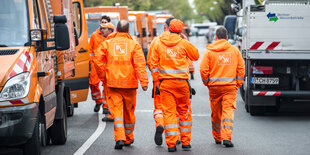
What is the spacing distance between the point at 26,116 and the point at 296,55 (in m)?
6.71

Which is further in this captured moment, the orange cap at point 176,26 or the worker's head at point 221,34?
the worker's head at point 221,34

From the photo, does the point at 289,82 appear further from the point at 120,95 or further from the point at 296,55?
the point at 120,95

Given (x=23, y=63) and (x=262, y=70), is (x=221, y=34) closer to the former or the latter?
(x=262, y=70)

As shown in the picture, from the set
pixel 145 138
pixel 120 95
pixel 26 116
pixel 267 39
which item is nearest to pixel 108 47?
pixel 120 95

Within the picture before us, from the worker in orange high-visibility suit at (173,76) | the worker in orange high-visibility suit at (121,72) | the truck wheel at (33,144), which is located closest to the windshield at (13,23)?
the truck wheel at (33,144)

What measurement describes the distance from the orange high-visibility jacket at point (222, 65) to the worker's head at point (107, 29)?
3.01m

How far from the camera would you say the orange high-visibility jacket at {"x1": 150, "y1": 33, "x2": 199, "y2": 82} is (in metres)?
8.38

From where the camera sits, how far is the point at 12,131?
6.34m

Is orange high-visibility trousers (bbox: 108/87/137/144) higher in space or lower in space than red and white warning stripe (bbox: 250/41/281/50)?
lower

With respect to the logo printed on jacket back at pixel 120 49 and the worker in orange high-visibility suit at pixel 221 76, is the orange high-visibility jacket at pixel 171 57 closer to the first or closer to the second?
the logo printed on jacket back at pixel 120 49

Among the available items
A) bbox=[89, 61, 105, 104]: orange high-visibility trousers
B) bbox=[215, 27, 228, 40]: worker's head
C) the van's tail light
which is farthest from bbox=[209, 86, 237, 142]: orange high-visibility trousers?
bbox=[89, 61, 105, 104]: orange high-visibility trousers

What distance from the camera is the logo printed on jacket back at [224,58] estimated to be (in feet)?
29.5

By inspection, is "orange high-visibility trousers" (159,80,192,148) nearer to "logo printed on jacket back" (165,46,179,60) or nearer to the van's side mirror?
"logo printed on jacket back" (165,46,179,60)

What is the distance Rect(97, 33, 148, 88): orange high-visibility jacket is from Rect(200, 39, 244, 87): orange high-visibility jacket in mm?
1091
